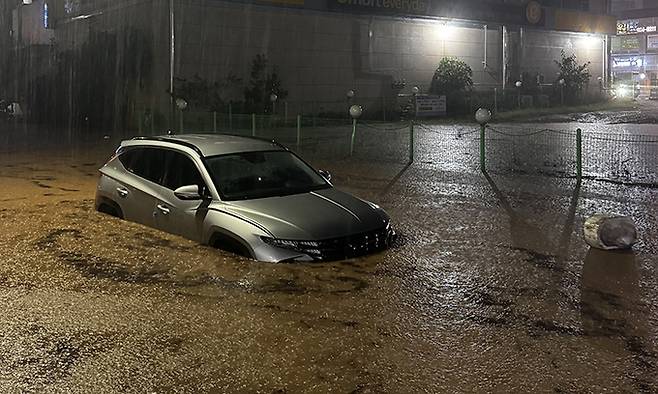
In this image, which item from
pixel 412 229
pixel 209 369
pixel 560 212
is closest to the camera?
pixel 209 369

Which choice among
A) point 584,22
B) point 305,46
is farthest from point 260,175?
point 584,22

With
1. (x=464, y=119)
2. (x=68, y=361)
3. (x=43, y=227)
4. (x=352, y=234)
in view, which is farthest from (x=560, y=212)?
(x=464, y=119)

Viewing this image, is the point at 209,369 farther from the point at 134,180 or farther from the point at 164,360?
the point at 134,180

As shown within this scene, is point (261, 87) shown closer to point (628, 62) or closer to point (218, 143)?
point (218, 143)

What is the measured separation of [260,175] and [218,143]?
2.49ft

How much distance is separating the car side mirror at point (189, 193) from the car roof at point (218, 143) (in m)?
0.60

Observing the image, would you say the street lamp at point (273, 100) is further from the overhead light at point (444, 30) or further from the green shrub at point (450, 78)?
the overhead light at point (444, 30)

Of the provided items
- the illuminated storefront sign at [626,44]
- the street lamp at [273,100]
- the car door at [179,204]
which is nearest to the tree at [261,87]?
the street lamp at [273,100]

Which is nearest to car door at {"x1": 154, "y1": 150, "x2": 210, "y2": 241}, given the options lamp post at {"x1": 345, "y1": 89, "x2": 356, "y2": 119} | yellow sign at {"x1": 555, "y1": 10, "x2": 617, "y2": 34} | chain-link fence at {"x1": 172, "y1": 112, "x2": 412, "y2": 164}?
chain-link fence at {"x1": 172, "y1": 112, "x2": 412, "y2": 164}

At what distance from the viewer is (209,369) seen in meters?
4.91

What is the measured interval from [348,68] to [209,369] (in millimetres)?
34231

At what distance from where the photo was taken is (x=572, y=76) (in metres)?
49.1

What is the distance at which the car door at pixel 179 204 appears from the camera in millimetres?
8039

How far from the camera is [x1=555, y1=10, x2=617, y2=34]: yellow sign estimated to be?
2056 inches
